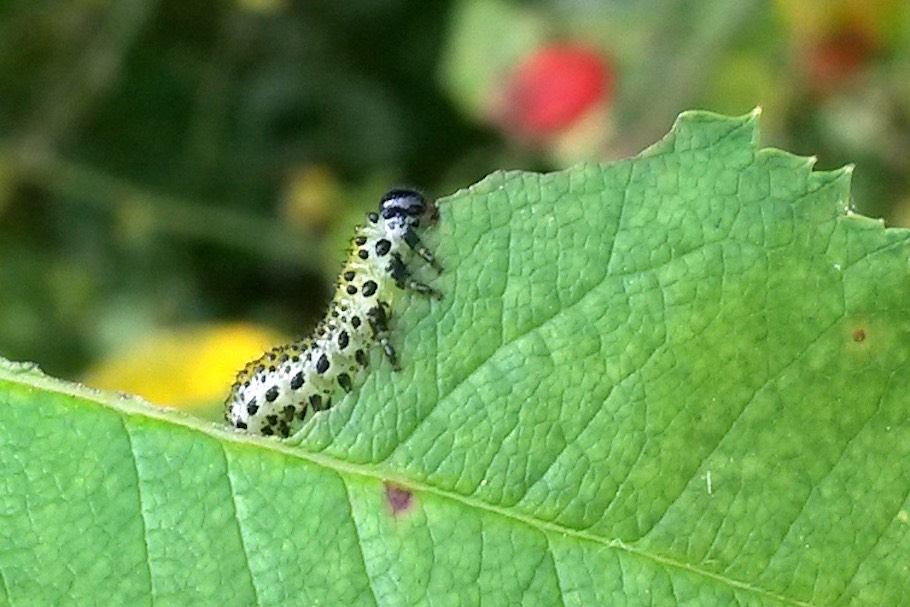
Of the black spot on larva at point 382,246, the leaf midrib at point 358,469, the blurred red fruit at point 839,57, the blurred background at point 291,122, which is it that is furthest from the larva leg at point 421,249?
the blurred red fruit at point 839,57

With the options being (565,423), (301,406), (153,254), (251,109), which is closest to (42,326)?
(153,254)

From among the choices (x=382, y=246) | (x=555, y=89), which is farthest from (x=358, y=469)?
(x=555, y=89)

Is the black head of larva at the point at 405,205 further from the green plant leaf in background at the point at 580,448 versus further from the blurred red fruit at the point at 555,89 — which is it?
the blurred red fruit at the point at 555,89

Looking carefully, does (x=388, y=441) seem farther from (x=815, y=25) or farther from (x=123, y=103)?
(x=123, y=103)

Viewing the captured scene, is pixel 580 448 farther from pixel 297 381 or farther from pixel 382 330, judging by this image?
pixel 297 381

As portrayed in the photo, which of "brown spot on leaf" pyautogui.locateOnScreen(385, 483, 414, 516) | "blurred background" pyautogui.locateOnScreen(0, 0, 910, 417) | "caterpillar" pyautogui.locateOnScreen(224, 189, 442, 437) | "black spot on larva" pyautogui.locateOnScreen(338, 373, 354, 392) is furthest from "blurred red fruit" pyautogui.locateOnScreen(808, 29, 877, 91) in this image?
"brown spot on leaf" pyautogui.locateOnScreen(385, 483, 414, 516)
